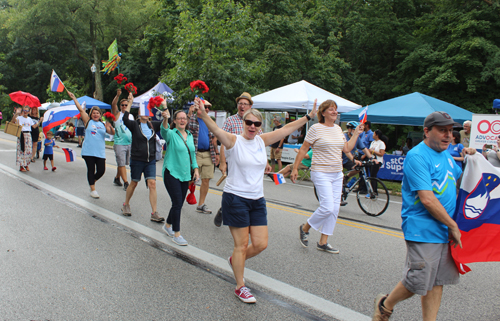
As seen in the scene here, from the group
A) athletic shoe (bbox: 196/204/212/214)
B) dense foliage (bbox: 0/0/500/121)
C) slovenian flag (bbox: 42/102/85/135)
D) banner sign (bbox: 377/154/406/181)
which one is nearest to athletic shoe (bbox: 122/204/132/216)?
athletic shoe (bbox: 196/204/212/214)

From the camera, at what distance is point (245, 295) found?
3.56 meters

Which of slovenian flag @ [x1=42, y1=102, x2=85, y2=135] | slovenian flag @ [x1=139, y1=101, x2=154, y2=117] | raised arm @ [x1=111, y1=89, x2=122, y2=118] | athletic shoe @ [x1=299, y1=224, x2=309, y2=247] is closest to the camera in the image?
athletic shoe @ [x1=299, y1=224, x2=309, y2=247]

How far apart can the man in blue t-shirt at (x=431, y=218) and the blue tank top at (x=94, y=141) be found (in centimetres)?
663

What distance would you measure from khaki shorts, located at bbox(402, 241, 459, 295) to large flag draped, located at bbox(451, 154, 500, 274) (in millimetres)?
104

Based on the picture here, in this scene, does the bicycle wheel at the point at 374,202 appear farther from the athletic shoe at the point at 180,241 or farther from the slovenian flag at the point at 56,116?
the slovenian flag at the point at 56,116

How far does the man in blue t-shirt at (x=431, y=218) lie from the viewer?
271 cm

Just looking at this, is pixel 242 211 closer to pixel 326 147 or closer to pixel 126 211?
pixel 326 147

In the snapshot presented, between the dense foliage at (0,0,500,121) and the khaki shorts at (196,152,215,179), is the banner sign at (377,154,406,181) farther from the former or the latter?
the dense foliage at (0,0,500,121)

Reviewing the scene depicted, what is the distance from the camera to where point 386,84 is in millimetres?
26609

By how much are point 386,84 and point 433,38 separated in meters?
4.43

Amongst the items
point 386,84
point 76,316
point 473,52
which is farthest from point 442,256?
point 386,84

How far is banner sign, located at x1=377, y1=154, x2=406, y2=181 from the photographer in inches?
461

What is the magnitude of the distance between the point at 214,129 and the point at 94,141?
516 cm

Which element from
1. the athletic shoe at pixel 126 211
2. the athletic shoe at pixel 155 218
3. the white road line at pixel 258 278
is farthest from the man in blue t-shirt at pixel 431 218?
the athletic shoe at pixel 126 211
